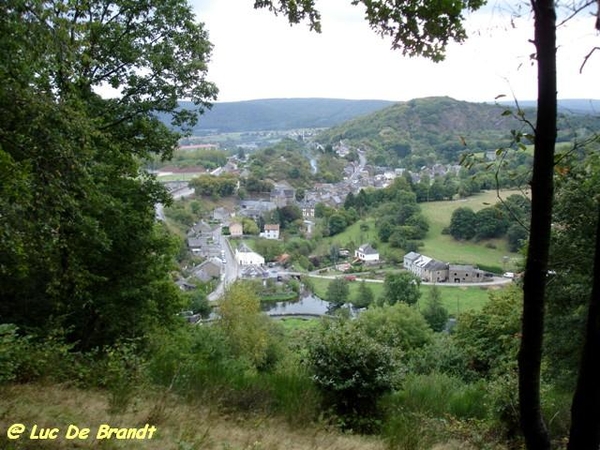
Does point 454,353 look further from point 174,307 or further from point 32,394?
point 32,394

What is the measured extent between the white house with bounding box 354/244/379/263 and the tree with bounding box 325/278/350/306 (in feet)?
37.0

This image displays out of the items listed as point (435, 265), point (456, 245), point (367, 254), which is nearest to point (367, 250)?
point (367, 254)

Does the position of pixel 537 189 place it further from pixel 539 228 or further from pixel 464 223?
pixel 464 223

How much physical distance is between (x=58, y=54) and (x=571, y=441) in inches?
186

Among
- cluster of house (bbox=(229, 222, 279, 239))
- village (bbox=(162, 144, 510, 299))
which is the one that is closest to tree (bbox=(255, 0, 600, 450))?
village (bbox=(162, 144, 510, 299))

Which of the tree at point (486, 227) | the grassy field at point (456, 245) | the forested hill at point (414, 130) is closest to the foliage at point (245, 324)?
the grassy field at point (456, 245)

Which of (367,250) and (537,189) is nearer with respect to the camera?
(537,189)

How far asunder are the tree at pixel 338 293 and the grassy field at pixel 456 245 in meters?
11.6

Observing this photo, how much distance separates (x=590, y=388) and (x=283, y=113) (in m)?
174

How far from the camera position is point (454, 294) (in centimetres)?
3656

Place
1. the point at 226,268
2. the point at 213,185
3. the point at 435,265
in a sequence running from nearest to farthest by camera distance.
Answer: the point at 435,265, the point at 226,268, the point at 213,185

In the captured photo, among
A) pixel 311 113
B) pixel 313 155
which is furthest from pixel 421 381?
pixel 311 113

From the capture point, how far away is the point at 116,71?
843 cm

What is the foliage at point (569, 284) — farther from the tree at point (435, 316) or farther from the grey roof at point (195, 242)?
the grey roof at point (195, 242)
